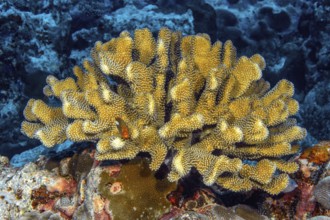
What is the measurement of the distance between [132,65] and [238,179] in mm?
1263

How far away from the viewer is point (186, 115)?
2537 millimetres

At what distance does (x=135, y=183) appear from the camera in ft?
9.22

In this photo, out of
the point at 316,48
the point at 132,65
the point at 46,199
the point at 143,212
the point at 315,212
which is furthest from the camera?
the point at 316,48

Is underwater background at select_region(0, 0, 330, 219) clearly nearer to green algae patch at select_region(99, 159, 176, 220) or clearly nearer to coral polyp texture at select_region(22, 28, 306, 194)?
green algae patch at select_region(99, 159, 176, 220)

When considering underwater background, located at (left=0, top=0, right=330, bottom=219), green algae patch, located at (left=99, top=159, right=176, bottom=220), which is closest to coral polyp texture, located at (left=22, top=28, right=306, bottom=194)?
green algae patch, located at (left=99, top=159, right=176, bottom=220)

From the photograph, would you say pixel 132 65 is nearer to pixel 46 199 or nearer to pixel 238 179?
pixel 238 179

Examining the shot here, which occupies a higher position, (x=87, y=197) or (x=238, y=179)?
(x=238, y=179)

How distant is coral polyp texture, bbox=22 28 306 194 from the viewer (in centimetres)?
244

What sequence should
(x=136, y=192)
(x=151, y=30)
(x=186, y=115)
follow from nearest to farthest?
A: (x=186, y=115) → (x=136, y=192) → (x=151, y=30)

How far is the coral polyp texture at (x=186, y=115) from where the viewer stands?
8.00 ft

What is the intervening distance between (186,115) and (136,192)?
0.81 meters

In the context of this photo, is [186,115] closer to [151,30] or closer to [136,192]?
[136,192]

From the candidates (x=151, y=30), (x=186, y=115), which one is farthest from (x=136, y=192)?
(x=151, y=30)

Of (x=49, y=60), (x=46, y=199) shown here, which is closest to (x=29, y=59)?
(x=49, y=60)
